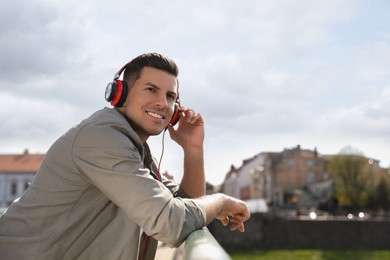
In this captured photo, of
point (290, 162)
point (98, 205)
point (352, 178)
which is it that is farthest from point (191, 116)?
point (290, 162)

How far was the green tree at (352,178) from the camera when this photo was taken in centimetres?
5391

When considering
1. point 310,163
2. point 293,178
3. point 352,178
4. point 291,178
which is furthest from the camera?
point 310,163

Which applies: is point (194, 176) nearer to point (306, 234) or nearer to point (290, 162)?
point (306, 234)

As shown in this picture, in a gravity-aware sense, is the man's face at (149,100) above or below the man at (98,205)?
above

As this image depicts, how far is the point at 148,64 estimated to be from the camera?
80.2 inches

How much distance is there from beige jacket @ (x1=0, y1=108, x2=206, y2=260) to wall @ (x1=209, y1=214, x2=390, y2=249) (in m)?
28.5

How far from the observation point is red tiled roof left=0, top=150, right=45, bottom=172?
56.7 m

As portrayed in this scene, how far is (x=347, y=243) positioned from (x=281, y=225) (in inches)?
149

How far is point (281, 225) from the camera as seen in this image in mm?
31219

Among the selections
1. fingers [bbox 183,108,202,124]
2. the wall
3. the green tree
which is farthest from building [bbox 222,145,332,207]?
fingers [bbox 183,108,202,124]

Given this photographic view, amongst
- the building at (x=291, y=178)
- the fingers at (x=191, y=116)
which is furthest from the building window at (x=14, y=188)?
the fingers at (x=191, y=116)

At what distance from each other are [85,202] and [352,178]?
5491cm

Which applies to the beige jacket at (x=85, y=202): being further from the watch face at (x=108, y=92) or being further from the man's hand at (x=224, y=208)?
the watch face at (x=108, y=92)

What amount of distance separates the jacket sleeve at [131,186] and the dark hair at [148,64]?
1.25ft
